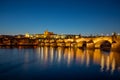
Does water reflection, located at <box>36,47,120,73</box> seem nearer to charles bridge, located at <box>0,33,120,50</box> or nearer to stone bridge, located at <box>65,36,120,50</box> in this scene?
stone bridge, located at <box>65,36,120,50</box>

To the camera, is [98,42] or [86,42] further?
[86,42]

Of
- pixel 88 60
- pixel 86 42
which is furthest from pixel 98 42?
pixel 88 60

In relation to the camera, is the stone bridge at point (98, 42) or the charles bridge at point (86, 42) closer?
the stone bridge at point (98, 42)

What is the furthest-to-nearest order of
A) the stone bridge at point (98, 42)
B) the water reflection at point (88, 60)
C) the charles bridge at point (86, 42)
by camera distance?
1. the charles bridge at point (86, 42)
2. the stone bridge at point (98, 42)
3. the water reflection at point (88, 60)

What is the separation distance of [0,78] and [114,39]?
27220mm

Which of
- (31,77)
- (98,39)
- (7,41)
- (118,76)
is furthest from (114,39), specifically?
(7,41)

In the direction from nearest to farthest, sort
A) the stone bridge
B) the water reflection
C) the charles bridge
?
the water reflection
the stone bridge
the charles bridge

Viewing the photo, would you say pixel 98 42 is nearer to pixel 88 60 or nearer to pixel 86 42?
pixel 86 42

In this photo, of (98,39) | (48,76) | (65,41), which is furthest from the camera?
(65,41)

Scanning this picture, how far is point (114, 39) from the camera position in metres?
36.7

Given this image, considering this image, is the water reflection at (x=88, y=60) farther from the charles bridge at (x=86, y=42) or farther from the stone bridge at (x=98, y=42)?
the charles bridge at (x=86, y=42)

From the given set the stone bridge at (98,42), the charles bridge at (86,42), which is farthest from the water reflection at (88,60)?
→ the charles bridge at (86,42)

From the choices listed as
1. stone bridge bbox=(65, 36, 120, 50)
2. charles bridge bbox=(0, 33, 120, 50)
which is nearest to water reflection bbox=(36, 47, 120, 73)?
stone bridge bbox=(65, 36, 120, 50)

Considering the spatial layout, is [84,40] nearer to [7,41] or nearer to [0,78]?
[7,41]
